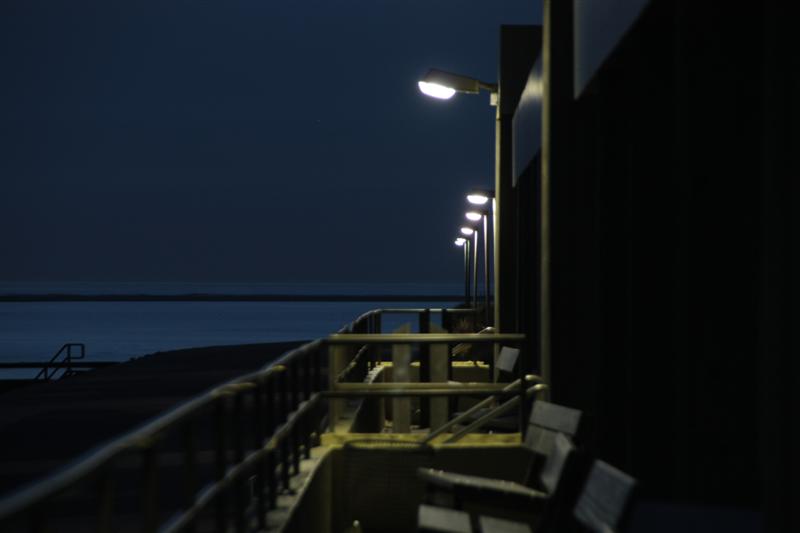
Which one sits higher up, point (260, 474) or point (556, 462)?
point (556, 462)

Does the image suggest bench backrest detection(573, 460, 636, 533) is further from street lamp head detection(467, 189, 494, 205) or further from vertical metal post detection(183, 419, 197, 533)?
street lamp head detection(467, 189, 494, 205)

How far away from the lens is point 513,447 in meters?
8.48

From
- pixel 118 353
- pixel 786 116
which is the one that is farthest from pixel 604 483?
pixel 118 353

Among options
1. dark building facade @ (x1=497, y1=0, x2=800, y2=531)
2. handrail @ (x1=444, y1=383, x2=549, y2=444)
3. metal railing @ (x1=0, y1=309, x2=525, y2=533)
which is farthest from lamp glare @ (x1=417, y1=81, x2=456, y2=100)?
handrail @ (x1=444, y1=383, x2=549, y2=444)

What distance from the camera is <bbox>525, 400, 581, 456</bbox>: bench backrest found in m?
5.43

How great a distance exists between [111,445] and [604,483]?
2009 mm

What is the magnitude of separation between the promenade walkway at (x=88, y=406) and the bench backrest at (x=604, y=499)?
151 inches

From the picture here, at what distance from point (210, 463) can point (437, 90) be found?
597 centimetres

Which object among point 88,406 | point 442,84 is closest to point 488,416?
point 442,84

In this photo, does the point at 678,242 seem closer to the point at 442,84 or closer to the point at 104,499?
the point at 104,499

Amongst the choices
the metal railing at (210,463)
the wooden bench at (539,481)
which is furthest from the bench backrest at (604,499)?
the metal railing at (210,463)

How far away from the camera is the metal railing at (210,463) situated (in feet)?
8.15

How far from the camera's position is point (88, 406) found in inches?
680

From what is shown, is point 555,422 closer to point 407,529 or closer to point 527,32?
point 407,529
